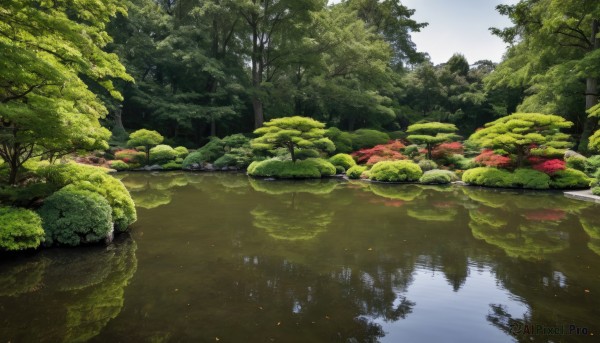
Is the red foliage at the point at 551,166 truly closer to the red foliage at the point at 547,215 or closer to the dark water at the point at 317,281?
the red foliage at the point at 547,215

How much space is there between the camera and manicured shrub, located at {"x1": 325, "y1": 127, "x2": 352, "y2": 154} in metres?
21.8

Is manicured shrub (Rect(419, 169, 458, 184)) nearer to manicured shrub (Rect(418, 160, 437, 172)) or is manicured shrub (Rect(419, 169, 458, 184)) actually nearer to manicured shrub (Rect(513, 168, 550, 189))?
manicured shrub (Rect(418, 160, 437, 172))

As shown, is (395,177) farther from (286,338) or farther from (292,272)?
(286,338)

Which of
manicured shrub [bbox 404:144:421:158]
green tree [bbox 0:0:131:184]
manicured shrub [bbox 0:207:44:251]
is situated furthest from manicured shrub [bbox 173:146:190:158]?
manicured shrub [bbox 0:207:44:251]

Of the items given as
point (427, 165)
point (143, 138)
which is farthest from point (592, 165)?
point (143, 138)

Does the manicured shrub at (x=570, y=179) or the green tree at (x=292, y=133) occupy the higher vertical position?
the green tree at (x=292, y=133)

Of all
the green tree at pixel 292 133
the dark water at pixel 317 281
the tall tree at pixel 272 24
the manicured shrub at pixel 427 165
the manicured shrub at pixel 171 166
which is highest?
the tall tree at pixel 272 24

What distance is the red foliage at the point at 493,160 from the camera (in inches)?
560

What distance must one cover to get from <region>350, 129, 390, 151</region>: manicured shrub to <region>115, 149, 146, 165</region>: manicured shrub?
1388cm

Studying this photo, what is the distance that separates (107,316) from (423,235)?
566 centimetres

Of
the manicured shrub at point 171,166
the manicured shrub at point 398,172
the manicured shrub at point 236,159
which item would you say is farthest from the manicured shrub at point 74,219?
the manicured shrub at point 171,166

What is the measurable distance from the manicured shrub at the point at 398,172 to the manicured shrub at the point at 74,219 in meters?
12.0

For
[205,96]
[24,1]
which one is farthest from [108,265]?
[205,96]

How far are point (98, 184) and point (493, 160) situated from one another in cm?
1440
